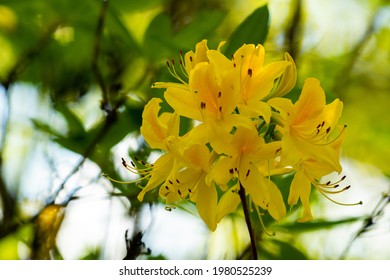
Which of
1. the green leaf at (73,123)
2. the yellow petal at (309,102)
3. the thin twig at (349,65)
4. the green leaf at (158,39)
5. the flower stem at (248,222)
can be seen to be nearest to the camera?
the flower stem at (248,222)

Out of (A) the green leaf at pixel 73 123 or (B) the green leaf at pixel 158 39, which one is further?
(A) the green leaf at pixel 73 123

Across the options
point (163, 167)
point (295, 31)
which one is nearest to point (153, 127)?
point (163, 167)

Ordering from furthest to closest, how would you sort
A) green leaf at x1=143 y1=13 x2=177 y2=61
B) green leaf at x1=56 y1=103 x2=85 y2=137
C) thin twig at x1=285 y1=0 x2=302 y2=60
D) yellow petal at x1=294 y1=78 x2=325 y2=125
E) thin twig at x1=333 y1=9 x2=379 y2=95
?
thin twig at x1=333 y1=9 x2=379 y2=95
thin twig at x1=285 y1=0 x2=302 y2=60
green leaf at x1=56 y1=103 x2=85 y2=137
green leaf at x1=143 y1=13 x2=177 y2=61
yellow petal at x1=294 y1=78 x2=325 y2=125

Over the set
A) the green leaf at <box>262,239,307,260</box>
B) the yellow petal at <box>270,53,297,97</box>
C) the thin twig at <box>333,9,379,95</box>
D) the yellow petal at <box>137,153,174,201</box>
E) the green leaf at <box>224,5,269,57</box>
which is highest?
the green leaf at <box>224,5,269,57</box>

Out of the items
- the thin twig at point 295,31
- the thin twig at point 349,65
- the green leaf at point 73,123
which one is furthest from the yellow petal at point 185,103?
the thin twig at point 349,65

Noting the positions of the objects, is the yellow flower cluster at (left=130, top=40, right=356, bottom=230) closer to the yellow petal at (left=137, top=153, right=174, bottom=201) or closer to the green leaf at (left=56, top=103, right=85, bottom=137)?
the yellow petal at (left=137, top=153, right=174, bottom=201)

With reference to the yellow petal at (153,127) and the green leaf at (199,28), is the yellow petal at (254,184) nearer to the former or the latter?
the yellow petal at (153,127)

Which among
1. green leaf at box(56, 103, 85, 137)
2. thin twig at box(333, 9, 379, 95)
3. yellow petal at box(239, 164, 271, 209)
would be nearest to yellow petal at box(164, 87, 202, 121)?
yellow petal at box(239, 164, 271, 209)

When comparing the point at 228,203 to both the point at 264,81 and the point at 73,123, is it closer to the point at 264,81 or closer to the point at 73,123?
the point at 264,81
